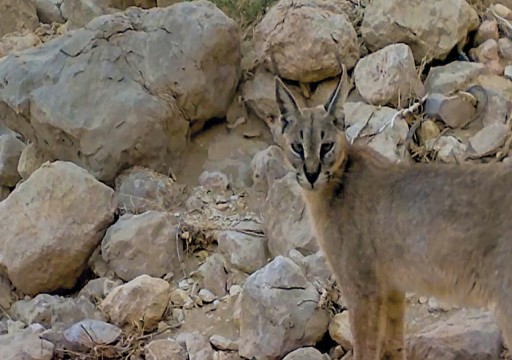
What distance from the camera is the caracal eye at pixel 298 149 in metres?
4.67

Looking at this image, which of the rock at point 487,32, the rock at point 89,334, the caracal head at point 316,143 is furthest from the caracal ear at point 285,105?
the rock at point 487,32

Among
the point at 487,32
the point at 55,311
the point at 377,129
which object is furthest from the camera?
the point at 487,32

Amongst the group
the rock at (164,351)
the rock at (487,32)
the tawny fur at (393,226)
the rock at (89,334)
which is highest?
the tawny fur at (393,226)

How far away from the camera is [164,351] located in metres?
5.45

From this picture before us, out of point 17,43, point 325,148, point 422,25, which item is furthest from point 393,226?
point 17,43

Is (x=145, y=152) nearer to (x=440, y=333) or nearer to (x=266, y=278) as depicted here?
(x=266, y=278)

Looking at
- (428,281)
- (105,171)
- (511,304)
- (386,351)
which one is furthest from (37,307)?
(511,304)

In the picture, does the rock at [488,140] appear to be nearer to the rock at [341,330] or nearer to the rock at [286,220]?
the rock at [286,220]

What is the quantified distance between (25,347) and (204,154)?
7.83 ft

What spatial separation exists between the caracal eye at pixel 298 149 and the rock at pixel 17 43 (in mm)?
5029

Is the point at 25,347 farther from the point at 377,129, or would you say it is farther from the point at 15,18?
the point at 15,18

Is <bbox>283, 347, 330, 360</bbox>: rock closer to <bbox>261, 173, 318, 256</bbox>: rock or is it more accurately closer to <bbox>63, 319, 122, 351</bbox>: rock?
<bbox>261, 173, 318, 256</bbox>: rock

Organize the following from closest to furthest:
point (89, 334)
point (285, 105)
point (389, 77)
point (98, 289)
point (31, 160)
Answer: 1. point (285, 105)
2. point (89, 334)
3. point (98, 289)
4. point (389, 77)
5. point (31, 160)

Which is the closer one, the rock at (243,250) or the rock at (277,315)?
the rock at (277,315)
